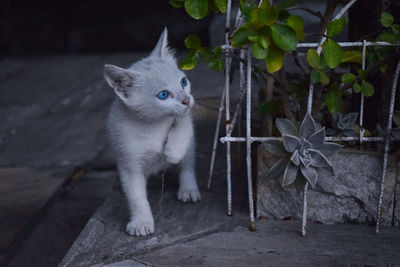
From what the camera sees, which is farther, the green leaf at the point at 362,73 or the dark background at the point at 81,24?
the dark background at the point at 81,24

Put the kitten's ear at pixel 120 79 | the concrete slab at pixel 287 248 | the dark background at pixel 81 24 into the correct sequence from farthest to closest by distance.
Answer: the dark background at pixel 81 24, the kitten's ear at pixel 120 79, the concrete slab at pixel 287 248

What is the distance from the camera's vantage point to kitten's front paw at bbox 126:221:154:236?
1812mm

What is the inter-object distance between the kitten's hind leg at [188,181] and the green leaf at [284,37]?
2.80 ft

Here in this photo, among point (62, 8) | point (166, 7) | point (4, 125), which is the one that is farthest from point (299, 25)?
point (62, 8)

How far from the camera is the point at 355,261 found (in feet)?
5.19

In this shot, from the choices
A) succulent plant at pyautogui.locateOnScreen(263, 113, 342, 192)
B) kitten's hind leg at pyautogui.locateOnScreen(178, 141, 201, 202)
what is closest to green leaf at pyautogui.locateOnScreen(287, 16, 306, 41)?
succulent plant at pyautogui.locateOnScreen(263, 113, 342, 192)

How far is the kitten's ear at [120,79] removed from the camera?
67.8 inches

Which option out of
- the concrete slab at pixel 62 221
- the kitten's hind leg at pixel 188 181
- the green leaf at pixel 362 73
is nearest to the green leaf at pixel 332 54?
the green leaf at pixel 362 73

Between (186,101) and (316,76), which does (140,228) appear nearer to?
(186,101)

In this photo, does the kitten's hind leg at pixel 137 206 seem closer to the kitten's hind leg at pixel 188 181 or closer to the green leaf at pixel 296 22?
the kitten's hind leg at pixel 188 181

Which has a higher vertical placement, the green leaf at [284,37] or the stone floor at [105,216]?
the green leaf at [284,37]

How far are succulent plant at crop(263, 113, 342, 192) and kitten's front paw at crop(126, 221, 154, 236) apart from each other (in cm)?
53

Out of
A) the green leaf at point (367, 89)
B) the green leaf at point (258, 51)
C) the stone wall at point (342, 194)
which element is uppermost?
the green leaf at point (258, 51)

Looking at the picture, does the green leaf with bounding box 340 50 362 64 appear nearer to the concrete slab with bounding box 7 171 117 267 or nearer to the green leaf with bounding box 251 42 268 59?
the green leaf with bounding box 251 42 268 59
